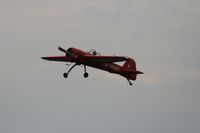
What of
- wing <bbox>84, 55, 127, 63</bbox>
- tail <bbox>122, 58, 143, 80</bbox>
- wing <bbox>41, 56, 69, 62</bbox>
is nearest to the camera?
wing <bbox>84, 55, 127, 63</bbox>

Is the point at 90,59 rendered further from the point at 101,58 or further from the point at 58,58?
the point at 58,58

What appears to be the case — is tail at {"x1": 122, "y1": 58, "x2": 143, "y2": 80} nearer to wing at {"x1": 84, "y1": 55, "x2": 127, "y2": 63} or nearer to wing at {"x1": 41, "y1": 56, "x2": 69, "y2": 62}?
wing at {"x1": 84, "y1": 55, "x2": 127, "y2": 63}

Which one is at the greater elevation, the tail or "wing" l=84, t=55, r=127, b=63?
"wing" l=84, t=55, r=127, b=63

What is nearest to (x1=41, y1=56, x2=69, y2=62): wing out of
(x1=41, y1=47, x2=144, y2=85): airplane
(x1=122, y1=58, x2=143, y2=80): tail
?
(x1=41, y1=47, x2=144, y2=85): airplane

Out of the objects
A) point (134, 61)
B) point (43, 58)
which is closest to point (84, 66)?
point (43, 58)

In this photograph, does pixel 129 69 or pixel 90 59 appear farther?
pixel 129 69

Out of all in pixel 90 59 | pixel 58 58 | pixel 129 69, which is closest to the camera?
pixel 90 59

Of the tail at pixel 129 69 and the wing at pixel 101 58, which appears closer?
the wing at pixel 101 58

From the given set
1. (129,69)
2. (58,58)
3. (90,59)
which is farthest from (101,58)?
(129,69)

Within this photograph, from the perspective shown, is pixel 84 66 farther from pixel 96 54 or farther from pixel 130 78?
pixel 130 78

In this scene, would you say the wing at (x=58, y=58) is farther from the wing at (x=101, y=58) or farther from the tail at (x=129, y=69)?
the tail at (x=129, y=69)

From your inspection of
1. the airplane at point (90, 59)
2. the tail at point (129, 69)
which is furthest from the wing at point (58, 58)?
the tail at point (129, 69)

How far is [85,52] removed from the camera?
54031 millimetres

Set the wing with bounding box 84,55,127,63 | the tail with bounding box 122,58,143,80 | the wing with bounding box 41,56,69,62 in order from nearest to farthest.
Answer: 1. the wing with bounding box 84,55,127,63
2. the wing with bounding box 41,56,69,62
3. the tail with bounding box 122,58,143,80
